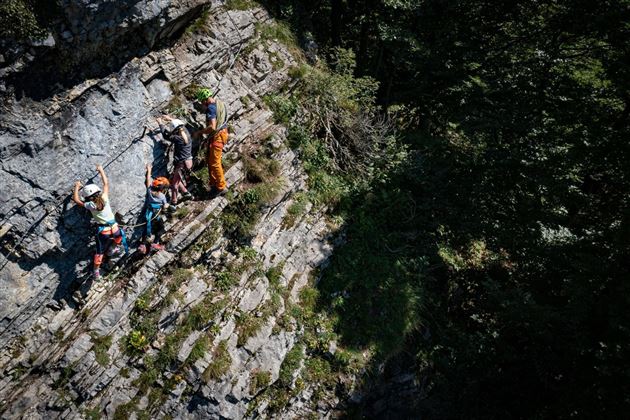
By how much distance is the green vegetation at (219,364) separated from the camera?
968cm

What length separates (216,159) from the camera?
33.2 ft

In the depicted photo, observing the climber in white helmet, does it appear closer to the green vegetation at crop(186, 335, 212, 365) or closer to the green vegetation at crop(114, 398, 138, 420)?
the green vegetation at crop(186, 335, 212, 365)

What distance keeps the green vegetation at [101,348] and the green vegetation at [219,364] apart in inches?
80.9

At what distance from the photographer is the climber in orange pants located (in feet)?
32.2

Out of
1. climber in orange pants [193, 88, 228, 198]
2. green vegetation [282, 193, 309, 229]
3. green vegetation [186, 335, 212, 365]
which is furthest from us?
green vegetation [282, 193, 309, 229]

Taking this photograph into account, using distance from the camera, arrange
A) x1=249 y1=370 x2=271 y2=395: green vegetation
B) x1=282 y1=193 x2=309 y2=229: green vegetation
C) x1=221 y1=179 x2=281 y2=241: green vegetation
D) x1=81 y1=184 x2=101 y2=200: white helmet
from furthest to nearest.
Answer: x1=282 y1=193 x2=309 y2=229: green vegetation < x1=221 y1=179 x2=281 y2=241: green vegetation < x1=249 y1=370 x2=271 y2=395: green vegetation < x1=81 y1=184 x2=101 y2=200: white helmet

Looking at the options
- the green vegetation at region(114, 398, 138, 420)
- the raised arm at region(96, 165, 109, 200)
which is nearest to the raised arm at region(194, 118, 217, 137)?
the raised arm at region(96, 165, 109, 200)

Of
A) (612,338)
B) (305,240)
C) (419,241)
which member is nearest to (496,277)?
(419,241)

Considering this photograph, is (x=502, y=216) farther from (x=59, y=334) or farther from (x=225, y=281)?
(x=59, y=334)

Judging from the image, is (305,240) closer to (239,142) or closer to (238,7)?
(239,142)

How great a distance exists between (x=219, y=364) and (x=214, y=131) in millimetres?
5257

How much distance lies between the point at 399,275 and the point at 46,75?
34.2 ft

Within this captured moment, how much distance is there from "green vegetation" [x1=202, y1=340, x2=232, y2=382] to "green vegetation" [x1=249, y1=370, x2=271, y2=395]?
0.80 metres

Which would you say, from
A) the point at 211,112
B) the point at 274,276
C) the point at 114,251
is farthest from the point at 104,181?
the point at 274,276
